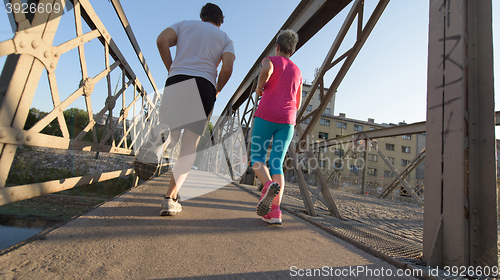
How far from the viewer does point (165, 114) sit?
6.93 ft

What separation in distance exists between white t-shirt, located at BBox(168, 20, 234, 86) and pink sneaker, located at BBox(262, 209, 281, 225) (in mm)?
1318

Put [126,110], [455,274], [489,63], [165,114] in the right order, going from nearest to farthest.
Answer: [455,274], [489,63], [165,114], [126,110]

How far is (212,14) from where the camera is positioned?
230cm

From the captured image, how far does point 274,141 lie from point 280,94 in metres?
0.45

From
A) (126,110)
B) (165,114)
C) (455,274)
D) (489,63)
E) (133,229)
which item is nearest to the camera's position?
(455,274)

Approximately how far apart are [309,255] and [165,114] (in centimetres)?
164

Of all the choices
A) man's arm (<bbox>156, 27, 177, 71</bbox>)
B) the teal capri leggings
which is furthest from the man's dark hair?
the teal capri leggings

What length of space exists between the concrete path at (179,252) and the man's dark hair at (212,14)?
1.90 metres

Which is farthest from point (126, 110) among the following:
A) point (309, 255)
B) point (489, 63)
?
point (489, 63)

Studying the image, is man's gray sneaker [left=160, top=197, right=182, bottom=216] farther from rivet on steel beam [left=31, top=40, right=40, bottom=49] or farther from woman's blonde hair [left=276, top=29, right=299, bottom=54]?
woman's blonde hair [left=276, top=29, right=299, bottom=54]

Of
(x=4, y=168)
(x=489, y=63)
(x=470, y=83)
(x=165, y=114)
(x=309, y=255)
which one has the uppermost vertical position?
(x=489, y=63)

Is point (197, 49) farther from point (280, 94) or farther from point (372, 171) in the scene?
point (372, 171)

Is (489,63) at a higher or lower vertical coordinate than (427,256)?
higher

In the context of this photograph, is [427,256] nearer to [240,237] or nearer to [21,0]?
[240,237]
